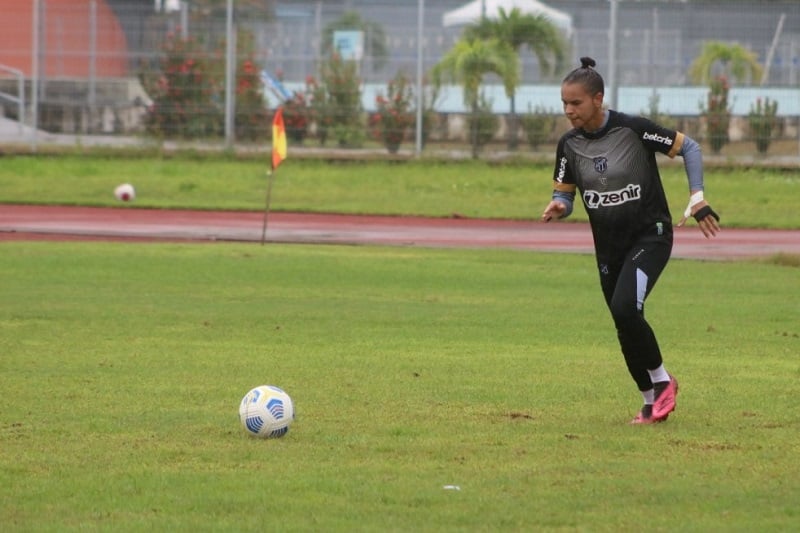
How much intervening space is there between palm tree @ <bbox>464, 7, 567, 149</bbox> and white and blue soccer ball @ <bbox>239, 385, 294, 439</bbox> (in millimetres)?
25070

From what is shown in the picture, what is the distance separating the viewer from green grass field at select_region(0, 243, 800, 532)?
6371 millimetres

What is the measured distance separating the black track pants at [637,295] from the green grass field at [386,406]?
373mm

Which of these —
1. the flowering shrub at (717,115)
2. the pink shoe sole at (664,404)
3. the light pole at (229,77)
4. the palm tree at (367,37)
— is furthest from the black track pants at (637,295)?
the light pole at (229,77)

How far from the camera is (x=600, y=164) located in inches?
333

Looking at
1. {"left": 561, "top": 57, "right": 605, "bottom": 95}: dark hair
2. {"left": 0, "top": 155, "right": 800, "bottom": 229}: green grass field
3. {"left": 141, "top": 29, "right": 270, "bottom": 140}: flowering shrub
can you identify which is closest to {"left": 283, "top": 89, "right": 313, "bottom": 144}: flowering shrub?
{"left": 0, "top": 155, "right": 800, "bottom": 229}: green grass field

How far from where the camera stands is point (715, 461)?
7.35m

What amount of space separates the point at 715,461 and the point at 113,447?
3048 mm

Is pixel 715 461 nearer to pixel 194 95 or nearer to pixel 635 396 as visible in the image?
pixel 635 396

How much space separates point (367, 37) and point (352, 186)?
4.22m

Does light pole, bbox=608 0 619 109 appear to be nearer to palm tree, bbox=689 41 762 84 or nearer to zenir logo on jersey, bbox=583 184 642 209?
palm tree, bbox=689 41 762 84

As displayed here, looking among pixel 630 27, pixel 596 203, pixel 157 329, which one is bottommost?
pixel 157 329

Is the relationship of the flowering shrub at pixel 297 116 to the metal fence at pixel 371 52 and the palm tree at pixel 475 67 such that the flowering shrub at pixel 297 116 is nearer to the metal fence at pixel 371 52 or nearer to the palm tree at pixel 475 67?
the metal fence at pixel 371 52

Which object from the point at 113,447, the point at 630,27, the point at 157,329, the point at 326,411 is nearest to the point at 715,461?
the point at 326,411

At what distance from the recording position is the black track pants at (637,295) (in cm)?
834
